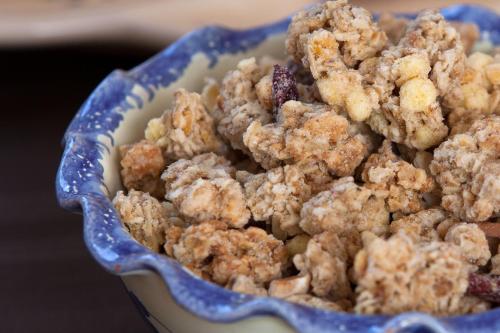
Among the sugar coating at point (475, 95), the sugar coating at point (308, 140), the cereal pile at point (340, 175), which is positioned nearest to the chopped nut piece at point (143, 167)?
the cereal pile at point (340, 175)

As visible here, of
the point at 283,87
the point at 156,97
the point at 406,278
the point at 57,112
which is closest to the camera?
the point at 406,278

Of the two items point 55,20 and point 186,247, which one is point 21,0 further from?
point 186,247

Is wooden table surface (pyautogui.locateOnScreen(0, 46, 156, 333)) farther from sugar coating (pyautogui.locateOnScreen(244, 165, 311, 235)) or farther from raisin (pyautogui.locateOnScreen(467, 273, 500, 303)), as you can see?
raisin (pyautogui.locateOnScreen(467, 273, 500, 303))

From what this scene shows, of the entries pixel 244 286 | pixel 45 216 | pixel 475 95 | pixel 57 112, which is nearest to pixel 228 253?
pixel 244 286

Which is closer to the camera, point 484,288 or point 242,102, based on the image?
point 484,288

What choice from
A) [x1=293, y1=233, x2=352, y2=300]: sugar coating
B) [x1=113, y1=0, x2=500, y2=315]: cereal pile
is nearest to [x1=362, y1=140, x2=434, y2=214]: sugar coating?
[x1=113, y1=0, x2=500, y2=315]: cereal pile

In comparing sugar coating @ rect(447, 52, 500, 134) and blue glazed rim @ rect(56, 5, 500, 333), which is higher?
sugar coating @ rect(447, 52, 500, 134)

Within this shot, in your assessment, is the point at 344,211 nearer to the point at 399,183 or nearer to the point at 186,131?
the point at 399,183
